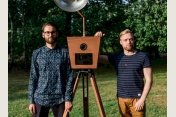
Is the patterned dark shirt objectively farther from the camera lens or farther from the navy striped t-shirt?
the navy striped t-shirt

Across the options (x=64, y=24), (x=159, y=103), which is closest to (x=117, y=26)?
(x=64, y=24)

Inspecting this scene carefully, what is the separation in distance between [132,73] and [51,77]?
0.70 meters

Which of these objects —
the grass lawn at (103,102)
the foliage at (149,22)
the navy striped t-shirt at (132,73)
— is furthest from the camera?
the foliage at (149,22)

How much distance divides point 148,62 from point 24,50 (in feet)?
27.3

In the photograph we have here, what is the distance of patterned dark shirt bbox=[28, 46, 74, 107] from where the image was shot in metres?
2.47

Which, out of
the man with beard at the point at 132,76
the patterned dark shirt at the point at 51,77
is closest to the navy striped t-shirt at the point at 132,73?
the man with beard at the point at 132,76

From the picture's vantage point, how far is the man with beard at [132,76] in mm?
2557

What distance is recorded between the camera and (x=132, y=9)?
10.1 m

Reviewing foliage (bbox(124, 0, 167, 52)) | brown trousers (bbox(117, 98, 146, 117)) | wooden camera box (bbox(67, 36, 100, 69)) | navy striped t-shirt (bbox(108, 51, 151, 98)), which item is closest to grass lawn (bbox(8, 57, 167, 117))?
brown trousers (bbox(117, 98, 146, 117))

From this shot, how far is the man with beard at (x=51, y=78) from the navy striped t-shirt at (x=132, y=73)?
46 centimetres

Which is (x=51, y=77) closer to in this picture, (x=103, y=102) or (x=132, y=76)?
(x=132, y=76)

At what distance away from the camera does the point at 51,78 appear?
2.47m

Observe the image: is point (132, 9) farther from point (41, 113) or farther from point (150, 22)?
point (41, 113)

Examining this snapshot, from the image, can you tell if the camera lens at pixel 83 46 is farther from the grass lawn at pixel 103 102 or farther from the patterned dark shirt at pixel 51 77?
the grass lawn at pixel 103 102
